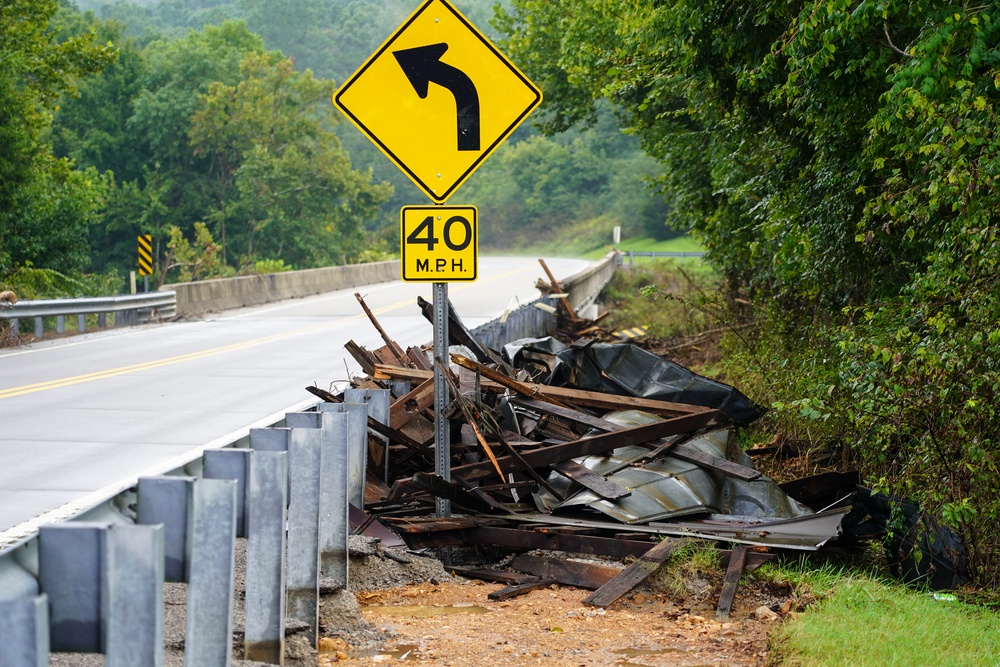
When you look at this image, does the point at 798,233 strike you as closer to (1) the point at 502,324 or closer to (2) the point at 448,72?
(2) the point at 448,72

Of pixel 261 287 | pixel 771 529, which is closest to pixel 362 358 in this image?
pixel 771 529

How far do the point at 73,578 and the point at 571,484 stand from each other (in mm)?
5886

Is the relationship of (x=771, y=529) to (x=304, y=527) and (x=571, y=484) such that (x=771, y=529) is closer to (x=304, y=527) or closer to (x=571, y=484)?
(x=571, y=484)

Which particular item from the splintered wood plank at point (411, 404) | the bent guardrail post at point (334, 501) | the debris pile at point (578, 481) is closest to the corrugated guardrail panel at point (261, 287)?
the debris pile at point (578, 481)

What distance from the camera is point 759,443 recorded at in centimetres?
1266

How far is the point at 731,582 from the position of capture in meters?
6.72

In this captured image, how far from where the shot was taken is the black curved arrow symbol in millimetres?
7680

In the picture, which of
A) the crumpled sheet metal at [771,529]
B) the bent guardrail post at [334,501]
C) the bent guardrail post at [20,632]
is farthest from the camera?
the crumpled sheet metal at [771,529]

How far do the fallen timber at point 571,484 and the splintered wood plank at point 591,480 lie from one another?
17mm

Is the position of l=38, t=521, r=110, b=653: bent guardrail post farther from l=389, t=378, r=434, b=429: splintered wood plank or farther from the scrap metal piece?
the scrap metal piece

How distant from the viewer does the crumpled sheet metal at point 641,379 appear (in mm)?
11594

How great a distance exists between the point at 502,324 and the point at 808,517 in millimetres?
8532

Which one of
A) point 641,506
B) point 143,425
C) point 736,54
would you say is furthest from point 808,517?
point 143,425

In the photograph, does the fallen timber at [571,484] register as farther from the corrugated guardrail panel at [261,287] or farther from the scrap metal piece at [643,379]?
the corrugated guardrail panel at [261,287]
